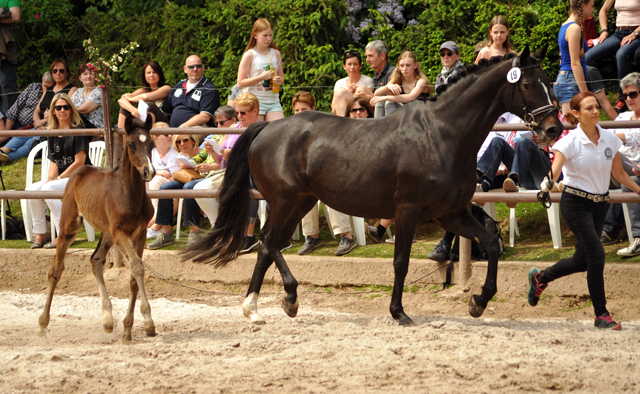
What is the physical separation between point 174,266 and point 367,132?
3.17 metres

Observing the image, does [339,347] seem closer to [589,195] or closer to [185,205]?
[589,195]

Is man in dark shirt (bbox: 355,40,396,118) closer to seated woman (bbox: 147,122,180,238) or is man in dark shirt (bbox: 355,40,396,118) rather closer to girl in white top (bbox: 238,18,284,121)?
girl in white top (bbox: 238,18,284,121)

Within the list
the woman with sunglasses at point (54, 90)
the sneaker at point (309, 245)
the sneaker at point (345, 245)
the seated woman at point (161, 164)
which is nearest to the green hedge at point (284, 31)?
the woman with sunglasses at point (54, 90)

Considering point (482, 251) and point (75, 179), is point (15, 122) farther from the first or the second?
point (482, 251)

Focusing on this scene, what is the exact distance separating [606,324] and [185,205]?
4512 millimetres

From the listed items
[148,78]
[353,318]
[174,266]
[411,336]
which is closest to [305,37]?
[148,78]

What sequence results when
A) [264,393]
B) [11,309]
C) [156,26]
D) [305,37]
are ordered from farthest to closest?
[156,26]
[305,37]
[11,309]
[264,393]

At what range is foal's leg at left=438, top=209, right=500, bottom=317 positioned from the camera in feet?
17.1

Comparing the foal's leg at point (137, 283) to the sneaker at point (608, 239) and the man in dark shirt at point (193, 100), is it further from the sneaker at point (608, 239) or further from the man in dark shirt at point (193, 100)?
the sneaker at point (608, 239)

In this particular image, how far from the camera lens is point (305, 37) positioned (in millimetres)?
10500

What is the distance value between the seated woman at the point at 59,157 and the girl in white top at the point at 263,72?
1965 mm

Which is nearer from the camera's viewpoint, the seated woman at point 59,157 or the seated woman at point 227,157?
the seated woman at point 227,157

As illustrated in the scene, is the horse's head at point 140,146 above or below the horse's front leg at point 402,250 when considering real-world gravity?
above

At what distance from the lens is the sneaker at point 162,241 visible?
775 centimetres
